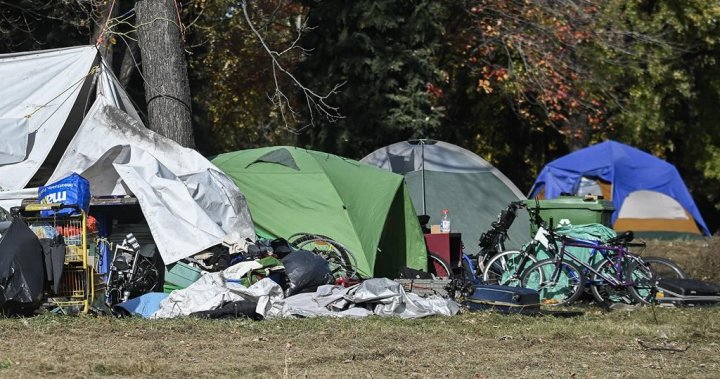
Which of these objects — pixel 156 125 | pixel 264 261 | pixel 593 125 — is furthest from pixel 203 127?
pixel 264 261

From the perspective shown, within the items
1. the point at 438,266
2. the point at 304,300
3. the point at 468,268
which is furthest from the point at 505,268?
the point at 304,300

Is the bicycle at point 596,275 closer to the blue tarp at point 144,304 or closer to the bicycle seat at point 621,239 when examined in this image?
the bicycle seat at point 621,239

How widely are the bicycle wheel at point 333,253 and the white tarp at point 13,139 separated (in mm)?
3119

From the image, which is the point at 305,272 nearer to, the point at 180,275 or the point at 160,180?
the point at 180,275

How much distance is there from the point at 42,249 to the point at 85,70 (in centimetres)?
333

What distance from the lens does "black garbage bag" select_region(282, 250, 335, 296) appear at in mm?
10664

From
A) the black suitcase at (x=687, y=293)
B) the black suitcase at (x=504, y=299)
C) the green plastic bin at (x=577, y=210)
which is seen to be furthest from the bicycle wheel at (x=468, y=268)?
the black suitcase at (x=687, y=293)

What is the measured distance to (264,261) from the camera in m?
10.6

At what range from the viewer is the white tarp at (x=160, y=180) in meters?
11.0

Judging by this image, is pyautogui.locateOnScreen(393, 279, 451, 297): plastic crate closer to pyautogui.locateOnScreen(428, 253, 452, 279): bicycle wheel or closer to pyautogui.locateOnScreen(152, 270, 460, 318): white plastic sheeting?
pyautogui.locateOnScreen(152, 270, 460, 318): white plastic sheeting

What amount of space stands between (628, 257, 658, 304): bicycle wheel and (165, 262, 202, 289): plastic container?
4.61 m

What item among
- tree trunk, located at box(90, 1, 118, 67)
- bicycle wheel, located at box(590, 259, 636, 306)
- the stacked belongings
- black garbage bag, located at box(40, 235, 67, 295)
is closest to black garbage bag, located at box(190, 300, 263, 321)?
the stacked belongings

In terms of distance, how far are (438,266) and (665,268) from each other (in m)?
2.70

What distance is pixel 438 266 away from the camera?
44.5ft
